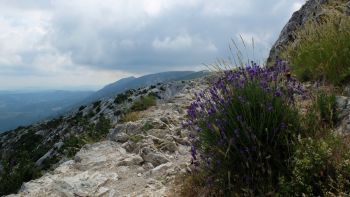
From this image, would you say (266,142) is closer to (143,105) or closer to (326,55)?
(326,55)

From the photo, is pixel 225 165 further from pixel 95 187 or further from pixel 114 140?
pixel 114 140

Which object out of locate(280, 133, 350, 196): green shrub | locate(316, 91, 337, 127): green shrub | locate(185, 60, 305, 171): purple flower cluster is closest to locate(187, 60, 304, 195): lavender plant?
locate(185, 60, 305, 171): purple flower cluster

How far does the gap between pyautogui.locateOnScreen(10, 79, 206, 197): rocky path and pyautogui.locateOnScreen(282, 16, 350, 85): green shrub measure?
266cm

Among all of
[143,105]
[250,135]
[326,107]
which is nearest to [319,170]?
[250,135]

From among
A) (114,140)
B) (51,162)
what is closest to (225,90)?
(114,140)

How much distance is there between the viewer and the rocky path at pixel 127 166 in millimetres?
7805

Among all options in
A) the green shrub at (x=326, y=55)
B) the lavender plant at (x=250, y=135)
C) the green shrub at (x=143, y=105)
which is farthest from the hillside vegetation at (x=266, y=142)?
the green shrub at (x=143, y=105)

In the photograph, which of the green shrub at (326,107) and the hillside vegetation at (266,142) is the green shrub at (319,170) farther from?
the green shrub at (326,107)

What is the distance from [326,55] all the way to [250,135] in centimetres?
388

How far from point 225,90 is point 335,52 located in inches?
124

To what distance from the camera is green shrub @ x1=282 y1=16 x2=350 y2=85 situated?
320 inches

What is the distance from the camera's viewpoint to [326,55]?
857 cm

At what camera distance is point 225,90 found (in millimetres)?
6090

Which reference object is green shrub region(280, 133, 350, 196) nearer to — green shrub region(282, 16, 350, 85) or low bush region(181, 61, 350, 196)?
low bush region(181, 61, 350, 196)
